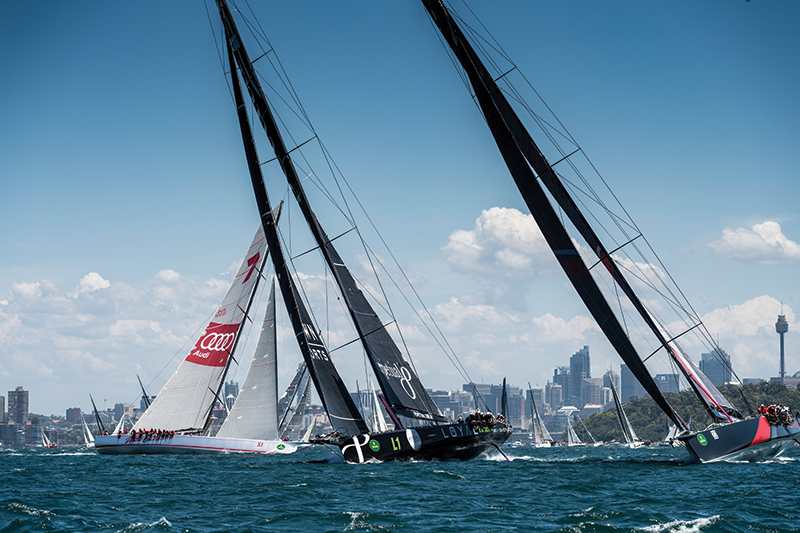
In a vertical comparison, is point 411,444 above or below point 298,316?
below

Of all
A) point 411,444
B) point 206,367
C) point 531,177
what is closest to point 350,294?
point 411,444

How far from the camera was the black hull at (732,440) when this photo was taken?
23.1 meters

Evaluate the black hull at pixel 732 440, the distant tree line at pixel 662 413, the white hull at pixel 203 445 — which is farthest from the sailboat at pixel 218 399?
the distant tree line at pixel 662 413

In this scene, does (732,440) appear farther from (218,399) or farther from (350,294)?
(218,399)

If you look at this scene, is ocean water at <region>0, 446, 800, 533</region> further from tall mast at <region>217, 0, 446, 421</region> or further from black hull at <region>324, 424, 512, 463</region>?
tall mast at <region>217, 0, 446, 421</region>

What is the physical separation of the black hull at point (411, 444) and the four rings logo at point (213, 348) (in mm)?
20016

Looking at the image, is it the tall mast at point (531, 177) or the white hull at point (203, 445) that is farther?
the white hull at point (203, 445)

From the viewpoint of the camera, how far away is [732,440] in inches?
912

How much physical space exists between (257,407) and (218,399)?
449cm

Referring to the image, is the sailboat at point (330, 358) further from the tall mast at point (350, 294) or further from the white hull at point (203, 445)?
the white hull at point (203, 445)

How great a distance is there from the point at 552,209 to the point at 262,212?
10.7 meters

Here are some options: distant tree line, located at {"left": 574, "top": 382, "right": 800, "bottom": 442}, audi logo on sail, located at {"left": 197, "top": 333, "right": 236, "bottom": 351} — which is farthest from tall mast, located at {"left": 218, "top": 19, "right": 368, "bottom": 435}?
distant tree line, located at {"left": 574, "top": 382, "right": 800, "bottom": 442}

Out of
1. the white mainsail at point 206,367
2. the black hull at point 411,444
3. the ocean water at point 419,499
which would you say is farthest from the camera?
the white mainsail at point 206,367

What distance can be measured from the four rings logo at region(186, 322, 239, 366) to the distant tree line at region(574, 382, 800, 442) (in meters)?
100
